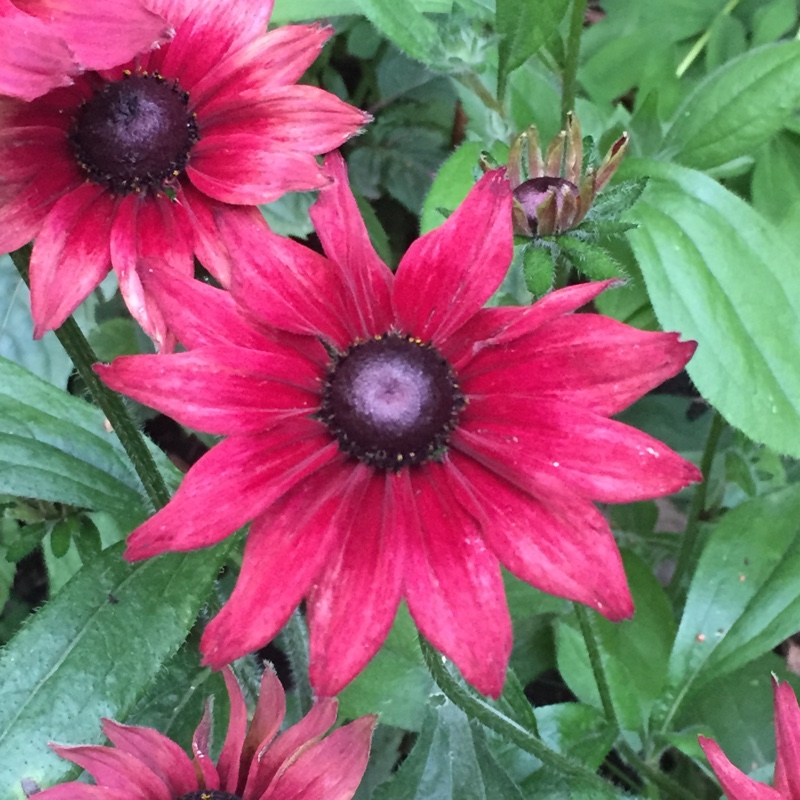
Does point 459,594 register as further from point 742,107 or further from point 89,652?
point 742,107

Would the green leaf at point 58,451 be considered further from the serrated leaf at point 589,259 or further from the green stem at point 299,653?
the serrated leaf at point 589,259

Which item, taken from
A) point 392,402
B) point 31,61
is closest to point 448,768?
point 392,402

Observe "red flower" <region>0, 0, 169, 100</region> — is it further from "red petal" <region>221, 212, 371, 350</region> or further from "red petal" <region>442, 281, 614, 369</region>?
"red petal" <region>442, 281, 614, 369</region>

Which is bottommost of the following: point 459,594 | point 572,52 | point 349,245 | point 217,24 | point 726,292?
point 459,594

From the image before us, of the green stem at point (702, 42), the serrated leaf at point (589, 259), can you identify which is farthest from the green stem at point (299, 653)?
the green stem at point (702, 42)

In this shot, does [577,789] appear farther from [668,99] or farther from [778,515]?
[668,99]

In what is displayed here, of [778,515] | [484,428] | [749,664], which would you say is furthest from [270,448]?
[749,664]
